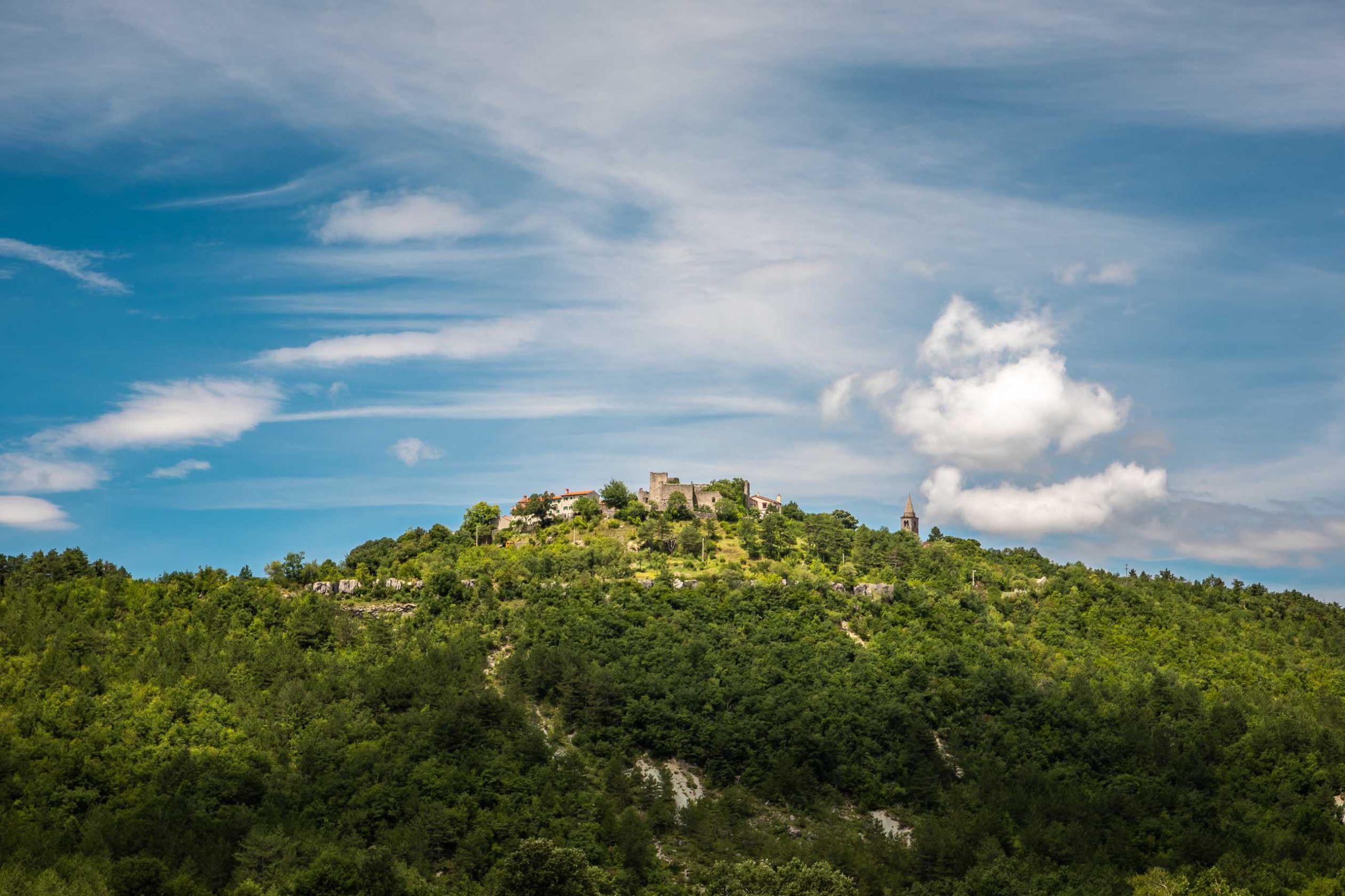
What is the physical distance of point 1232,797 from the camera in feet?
294

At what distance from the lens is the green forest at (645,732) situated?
7362 cm

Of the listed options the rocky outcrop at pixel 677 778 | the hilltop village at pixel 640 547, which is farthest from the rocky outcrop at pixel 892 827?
the hilltop village at pixel 640 547

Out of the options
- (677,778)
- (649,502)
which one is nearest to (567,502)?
(649,502)

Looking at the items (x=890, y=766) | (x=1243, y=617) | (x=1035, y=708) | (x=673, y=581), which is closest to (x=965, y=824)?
(x=890, y=766)

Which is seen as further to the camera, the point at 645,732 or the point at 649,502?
the point at 649,502

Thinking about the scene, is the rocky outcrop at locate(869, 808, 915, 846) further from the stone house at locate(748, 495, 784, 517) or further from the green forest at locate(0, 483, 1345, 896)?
the stone house at locate(748, 495, 784, 517)

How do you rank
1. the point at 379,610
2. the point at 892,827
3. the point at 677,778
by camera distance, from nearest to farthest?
the point at 892,827, the point at 677,778, the point at 379,610

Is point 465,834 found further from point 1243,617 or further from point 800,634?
point 1243,617

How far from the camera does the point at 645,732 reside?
3615 inches

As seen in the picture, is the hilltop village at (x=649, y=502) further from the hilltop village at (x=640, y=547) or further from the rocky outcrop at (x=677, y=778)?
the rocky outcrop at (x=677, y=778)

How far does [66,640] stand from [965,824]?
231ft

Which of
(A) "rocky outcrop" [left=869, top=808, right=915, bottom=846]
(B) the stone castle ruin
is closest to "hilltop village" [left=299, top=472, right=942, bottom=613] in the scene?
(B) the stone castle ruin

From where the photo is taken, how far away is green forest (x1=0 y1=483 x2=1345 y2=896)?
73625 mm

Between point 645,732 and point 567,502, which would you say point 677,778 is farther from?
point 567,502
